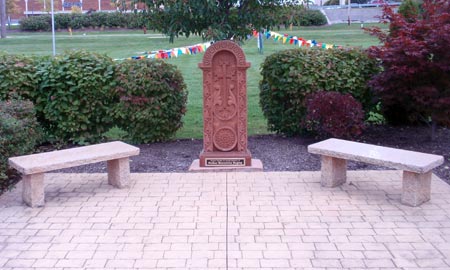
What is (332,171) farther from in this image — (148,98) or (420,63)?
(148,98)

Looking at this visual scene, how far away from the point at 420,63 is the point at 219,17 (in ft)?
10.1

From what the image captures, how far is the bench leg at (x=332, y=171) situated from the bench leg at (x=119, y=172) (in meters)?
2.38

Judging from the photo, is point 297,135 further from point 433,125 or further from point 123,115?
point 123,115

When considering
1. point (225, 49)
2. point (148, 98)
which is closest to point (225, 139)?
point (225, 49)

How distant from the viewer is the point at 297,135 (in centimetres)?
988

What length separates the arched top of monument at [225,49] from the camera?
7.68m

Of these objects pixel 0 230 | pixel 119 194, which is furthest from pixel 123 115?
pixel 0 230

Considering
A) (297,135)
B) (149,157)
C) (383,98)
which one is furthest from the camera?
(297,135)

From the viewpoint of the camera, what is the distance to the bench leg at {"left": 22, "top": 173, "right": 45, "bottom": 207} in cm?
628

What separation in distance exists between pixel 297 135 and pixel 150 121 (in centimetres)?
255

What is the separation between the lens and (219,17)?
8.96m

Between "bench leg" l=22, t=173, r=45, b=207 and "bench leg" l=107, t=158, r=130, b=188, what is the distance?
0.95 metres

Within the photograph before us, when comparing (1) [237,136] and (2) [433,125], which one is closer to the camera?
(1) [237,136]

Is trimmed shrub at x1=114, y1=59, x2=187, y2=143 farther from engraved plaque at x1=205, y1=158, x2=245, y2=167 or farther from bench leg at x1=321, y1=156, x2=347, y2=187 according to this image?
bench leg at x1=321, y1=156, x2=347, y2=187
